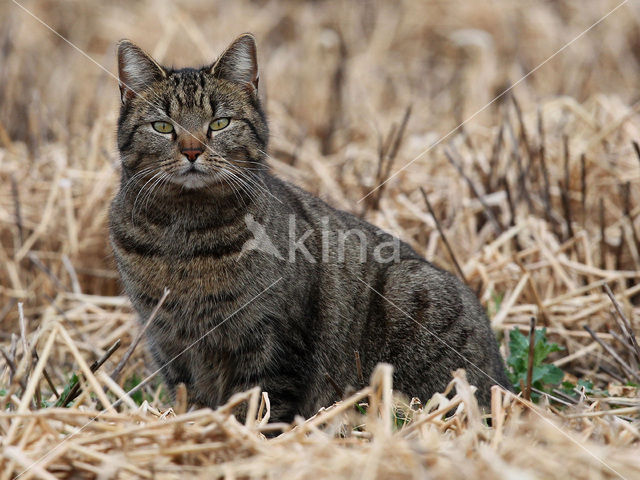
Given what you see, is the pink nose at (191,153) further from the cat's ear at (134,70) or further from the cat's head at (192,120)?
the cat's ear at (134,70)

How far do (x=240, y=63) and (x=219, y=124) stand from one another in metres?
0.37

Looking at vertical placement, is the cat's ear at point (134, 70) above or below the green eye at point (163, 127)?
above

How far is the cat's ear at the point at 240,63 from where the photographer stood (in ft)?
11.5

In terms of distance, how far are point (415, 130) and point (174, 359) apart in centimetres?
409

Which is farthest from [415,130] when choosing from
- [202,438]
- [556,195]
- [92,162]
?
[202,438]

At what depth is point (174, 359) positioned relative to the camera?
346cm

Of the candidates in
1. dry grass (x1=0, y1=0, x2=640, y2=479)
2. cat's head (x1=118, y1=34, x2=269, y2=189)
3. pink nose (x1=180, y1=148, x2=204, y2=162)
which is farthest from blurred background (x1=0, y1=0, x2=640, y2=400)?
pink nose (x1=180, y1=148, x2=204, y2=162)

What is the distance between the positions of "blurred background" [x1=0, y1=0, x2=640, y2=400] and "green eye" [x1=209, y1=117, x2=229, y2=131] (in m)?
1.52

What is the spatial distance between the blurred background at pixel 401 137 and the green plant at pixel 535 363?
415 mm

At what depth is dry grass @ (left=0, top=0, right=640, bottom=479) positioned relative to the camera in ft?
7.19

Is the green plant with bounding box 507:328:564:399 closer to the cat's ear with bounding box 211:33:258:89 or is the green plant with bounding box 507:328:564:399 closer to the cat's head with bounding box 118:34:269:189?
the cat's head with bounding box 118:34:269:189

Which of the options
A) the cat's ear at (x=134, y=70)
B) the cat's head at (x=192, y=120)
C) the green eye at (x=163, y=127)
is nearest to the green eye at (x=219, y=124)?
the cat's head at (x=192, y=120)

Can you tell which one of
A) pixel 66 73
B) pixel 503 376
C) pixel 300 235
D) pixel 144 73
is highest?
pixel 66 73

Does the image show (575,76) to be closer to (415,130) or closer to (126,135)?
(415,130)
